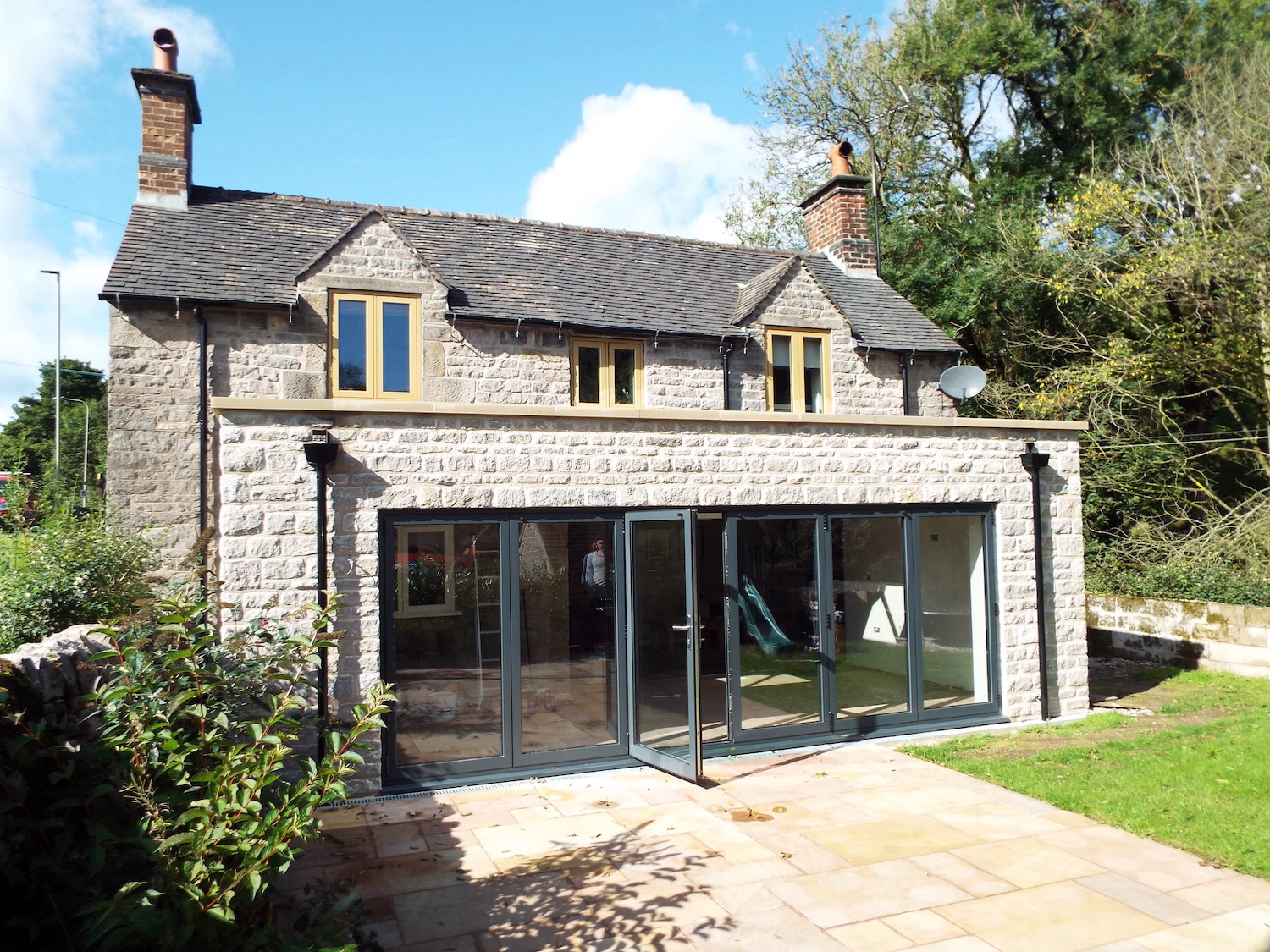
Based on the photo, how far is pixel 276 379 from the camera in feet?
38.4

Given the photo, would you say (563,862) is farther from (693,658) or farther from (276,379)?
(276,379)

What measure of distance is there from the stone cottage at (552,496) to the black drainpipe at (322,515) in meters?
0.04

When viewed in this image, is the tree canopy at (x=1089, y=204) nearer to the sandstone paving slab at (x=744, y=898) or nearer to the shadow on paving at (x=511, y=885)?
the sandstone paving slab at (x=744, y=898)

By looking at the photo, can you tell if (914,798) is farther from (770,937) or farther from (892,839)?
(770,937)

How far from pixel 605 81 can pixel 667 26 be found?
1.60 meters

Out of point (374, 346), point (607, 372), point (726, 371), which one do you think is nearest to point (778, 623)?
point (607, 372)

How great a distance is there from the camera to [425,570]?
7887 millimetres

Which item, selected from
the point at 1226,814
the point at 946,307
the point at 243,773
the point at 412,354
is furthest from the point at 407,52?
the point at 946,307

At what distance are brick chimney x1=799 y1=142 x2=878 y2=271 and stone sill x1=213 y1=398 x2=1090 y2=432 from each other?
27.1 ft

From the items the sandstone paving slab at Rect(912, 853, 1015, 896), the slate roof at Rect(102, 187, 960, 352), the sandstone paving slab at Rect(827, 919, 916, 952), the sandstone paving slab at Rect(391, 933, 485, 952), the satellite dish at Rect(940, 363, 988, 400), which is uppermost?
the slate roof at Rect(102, 187, 960, 352)

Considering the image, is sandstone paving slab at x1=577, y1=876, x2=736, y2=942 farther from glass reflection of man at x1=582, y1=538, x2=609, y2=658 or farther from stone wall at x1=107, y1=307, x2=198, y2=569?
stone wall at x1=107, y1=307, x2=198, y2=569

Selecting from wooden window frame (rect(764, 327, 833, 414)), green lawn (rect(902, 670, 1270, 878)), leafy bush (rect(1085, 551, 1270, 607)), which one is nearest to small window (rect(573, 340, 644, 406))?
wooden window frame (rect(764, 327, 833, 414))

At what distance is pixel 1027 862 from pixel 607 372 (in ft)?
30.1

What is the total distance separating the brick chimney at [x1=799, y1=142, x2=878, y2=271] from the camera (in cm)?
1698
